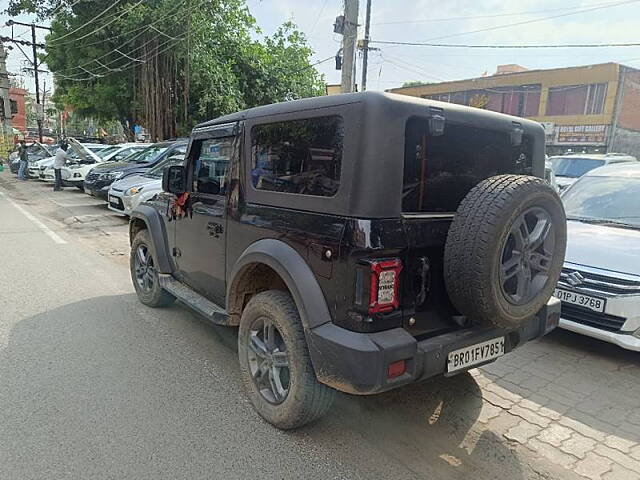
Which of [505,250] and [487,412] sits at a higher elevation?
[505,250]

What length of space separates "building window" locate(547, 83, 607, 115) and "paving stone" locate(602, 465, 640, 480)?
27120 millimetres

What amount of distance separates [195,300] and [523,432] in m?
2.54

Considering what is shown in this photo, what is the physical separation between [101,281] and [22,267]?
1.38m

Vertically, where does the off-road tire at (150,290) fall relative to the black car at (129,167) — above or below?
below

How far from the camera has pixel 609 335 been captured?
350 centimetres

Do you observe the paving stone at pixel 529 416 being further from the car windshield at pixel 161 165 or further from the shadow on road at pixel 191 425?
the car windshield at pixel 161 165

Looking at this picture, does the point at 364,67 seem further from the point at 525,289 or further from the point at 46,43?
the point at 525,289

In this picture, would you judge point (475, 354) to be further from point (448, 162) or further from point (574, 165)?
point (574, 165)

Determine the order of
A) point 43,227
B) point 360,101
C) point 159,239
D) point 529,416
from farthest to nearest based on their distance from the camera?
1. point 43,227
2. point 159,239
3. point 529,416
4. point 360,101

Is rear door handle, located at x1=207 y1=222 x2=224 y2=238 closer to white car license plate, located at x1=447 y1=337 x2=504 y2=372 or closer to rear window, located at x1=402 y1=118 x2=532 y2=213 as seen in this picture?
rear window, located at x1=402 y1=118 x2=532 y2=213

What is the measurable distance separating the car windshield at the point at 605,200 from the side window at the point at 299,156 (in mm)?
3407

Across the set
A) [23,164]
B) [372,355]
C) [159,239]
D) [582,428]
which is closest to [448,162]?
[372,355]

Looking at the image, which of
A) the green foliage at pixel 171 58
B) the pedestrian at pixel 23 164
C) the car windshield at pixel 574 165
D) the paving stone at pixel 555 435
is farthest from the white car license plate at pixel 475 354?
the pedestrian at pixel 23 164

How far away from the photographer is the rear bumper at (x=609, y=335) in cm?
340
